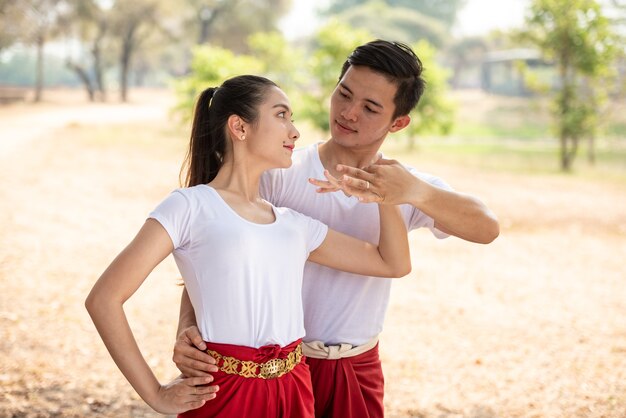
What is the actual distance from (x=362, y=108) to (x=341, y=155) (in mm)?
173

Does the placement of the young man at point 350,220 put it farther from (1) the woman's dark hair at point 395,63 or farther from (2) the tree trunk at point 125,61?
(2) the tree trunk at point 125,61

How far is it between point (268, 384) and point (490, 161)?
58.4 feet

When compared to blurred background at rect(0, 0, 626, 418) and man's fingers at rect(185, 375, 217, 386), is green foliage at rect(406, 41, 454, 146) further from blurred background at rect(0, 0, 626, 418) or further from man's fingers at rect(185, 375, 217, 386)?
man's fingers at rect(185, 375, 217, 386)

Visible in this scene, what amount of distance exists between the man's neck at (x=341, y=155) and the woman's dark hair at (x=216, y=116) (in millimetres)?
447

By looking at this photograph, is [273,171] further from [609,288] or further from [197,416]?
[609,288]

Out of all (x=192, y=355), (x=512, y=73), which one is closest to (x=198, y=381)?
(x=192, y=355)

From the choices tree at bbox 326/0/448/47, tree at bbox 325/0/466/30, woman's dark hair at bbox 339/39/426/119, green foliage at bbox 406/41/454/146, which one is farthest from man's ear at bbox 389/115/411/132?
tree at bbox 325/0/466/30

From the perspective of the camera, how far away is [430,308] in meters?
7.04

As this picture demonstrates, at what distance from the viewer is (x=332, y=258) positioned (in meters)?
2.19

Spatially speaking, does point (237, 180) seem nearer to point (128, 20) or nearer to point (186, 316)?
point (186, 316)

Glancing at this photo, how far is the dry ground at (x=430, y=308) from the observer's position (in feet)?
15.9

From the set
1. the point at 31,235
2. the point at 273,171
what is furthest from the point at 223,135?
the point at 31,235

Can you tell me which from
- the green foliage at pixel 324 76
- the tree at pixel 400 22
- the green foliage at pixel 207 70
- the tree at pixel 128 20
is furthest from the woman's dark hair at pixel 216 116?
the tree at pixel 400 22

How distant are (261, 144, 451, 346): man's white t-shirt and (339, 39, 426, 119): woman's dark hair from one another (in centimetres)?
28
